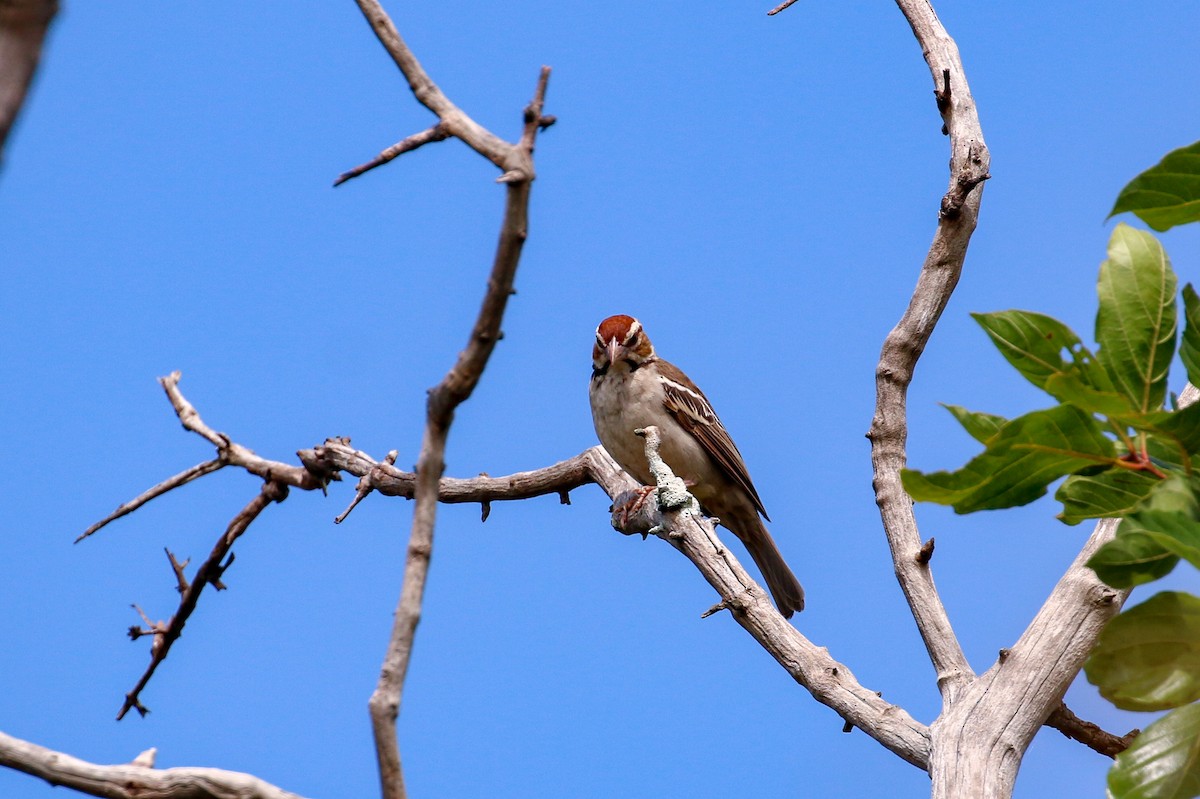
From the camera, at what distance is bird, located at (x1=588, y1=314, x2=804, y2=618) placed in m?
7.30

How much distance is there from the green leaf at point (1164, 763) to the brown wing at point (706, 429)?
5115 millimetres

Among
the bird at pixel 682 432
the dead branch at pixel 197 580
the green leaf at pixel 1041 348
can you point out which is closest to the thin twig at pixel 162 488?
the dead branch at pixel 197 580

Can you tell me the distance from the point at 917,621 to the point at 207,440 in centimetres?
367

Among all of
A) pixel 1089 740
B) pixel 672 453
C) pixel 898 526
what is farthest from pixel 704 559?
→ pixel 672 453

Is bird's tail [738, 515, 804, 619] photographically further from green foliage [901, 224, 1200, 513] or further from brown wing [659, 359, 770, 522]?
green foliage [901, 224, 1200, 513]

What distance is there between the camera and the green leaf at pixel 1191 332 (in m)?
2.56

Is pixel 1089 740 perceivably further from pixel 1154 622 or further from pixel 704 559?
pixel 1154 622

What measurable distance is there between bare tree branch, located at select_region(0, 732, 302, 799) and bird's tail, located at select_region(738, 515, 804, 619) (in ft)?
17.0

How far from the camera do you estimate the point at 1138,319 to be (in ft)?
7.95

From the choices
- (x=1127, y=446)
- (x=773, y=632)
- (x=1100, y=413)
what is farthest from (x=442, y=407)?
(x=773, y=632)

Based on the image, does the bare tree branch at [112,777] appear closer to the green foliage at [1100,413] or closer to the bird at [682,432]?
the green foliage at [1100,413]

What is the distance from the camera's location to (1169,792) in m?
2.38

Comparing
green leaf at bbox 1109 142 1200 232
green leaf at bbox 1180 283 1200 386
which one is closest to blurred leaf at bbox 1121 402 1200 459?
green leaf at bbox 1180 283 1200 386

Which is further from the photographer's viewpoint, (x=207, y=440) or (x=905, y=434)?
(x=207, y=440)
